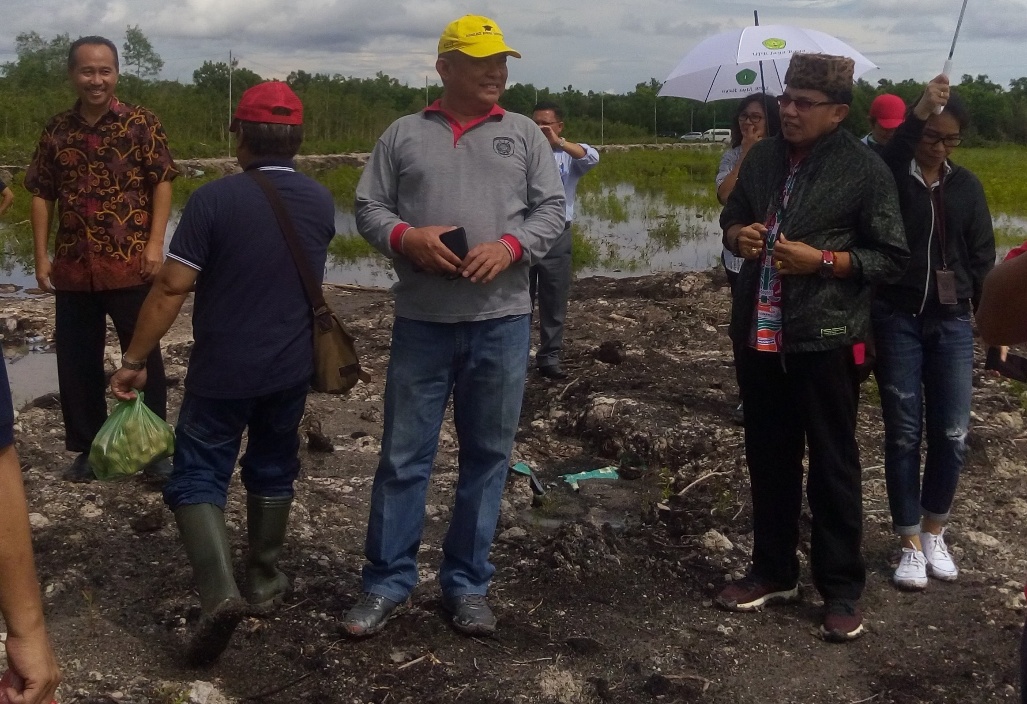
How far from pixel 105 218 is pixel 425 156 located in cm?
191

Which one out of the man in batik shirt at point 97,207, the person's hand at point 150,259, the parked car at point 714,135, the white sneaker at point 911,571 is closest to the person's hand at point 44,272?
the man in batik shirt at point 97,207

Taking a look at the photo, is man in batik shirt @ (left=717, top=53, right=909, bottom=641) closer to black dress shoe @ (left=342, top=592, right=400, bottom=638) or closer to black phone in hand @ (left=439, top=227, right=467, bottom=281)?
black phone in hand @ (left=439, top=227, right=467, bottom=281)

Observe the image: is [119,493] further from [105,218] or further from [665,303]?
[665,303]

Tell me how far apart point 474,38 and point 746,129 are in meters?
2.49

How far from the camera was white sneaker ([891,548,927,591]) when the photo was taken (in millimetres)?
3961

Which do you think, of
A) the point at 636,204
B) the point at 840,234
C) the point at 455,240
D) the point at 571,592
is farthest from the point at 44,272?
the point at 636,204

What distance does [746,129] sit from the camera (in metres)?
5.41

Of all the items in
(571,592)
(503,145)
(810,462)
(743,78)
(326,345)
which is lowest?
(571,592)

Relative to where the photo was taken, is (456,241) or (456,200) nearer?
(456,241)

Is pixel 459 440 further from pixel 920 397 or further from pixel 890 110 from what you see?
pixel 890 110

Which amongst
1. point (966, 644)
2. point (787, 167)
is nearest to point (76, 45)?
point (787, 167)

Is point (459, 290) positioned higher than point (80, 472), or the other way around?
point (459, 290)

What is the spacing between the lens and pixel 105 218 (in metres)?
4.54

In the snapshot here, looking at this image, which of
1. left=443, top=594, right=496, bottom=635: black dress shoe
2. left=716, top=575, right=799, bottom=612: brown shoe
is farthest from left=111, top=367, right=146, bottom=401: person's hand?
left=716, top=575, right=799, bottom=612: brown shoe
